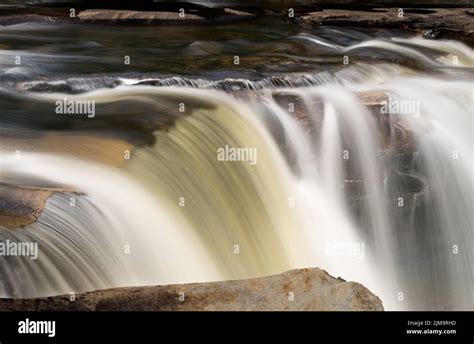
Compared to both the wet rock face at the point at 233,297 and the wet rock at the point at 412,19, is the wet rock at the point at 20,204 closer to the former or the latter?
the wet rock face at the point at 233,297

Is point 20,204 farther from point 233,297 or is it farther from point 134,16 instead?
point 134,16

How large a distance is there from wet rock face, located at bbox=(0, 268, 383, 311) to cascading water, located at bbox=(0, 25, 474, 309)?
0.08 metres

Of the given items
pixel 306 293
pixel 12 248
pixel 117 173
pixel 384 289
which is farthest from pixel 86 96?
pixel 384 289

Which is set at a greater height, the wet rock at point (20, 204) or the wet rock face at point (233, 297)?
the wet rock at point (20, 204)

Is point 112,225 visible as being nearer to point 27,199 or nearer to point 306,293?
point 27,199

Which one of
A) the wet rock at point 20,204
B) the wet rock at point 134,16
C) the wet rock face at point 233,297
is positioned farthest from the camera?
the wet rock at point 134,16

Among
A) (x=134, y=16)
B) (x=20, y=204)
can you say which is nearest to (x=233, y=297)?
(x=20, y=204)

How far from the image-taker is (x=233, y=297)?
5734 millimetres

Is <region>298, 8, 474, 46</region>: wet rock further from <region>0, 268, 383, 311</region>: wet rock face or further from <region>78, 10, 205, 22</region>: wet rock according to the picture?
<region>0, 268, 383, 311</region>: wet rock face

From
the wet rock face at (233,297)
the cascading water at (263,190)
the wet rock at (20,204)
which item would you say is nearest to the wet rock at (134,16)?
the cascading water at (263,190)

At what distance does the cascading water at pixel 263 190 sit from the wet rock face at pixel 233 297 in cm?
8

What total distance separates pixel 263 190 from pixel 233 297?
2.59ft

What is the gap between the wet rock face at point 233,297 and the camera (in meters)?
5.58

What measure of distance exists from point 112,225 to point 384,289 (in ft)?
6.32
